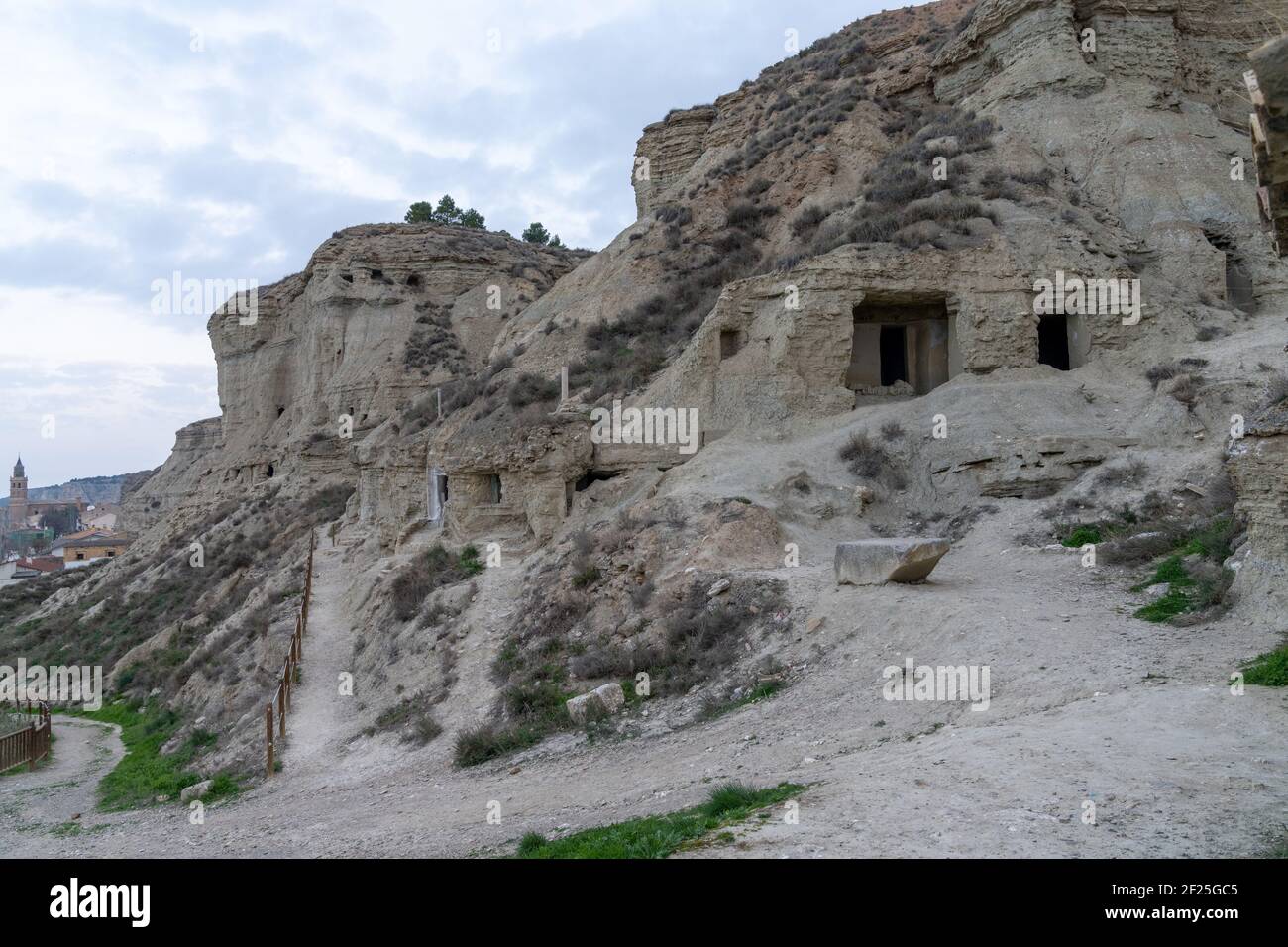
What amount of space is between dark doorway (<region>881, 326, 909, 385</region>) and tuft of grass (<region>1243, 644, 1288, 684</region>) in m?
13.0

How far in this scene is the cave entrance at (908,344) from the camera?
19.4 m

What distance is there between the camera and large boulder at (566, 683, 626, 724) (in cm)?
1171

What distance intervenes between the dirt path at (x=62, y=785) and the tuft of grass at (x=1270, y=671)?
15.1 m

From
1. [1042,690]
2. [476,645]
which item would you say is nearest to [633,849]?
[1042,690]

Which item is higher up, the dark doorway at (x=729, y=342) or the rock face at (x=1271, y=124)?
the dark doorway at (x=729, y=342)

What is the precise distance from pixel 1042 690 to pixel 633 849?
4.67 metres

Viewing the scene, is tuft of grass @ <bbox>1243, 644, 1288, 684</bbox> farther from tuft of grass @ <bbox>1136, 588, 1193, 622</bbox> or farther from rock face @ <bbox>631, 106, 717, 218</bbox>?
rock face @ <bbox>631, 106, 717, 218</bbox>

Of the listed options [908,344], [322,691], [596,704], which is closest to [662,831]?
[596,704]

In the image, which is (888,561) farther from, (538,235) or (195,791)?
(538,235)

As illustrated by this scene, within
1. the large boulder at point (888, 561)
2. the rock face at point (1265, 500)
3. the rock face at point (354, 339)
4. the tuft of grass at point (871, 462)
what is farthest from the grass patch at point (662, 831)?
the rock face at point (354, 339)

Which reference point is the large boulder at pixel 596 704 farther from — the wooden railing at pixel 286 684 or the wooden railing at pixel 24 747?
the wooden railing at pixel 24 747

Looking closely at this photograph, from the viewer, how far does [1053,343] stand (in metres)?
20.2

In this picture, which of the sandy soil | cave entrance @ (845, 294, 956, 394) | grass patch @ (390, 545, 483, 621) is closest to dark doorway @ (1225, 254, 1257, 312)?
cave entrance @ (845, 294, 956, 394)

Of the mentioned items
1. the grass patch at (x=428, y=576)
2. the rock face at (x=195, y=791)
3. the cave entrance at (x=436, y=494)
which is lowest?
the rock face at (x=195, y=791)
